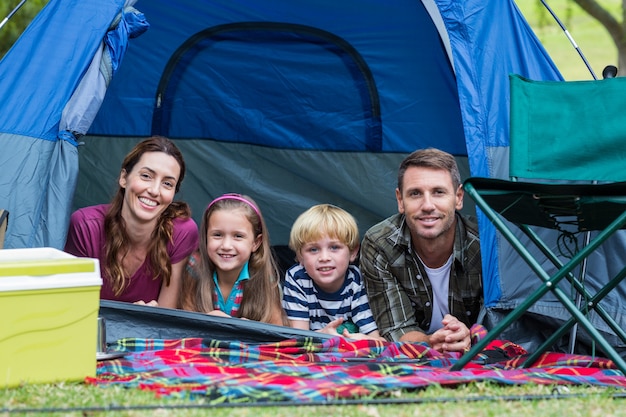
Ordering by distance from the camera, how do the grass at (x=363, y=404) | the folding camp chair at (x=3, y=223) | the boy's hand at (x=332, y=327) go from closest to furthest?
the grass at (x=363, y=404) < the folding camp chair at (x=3, y=223) < the boy's hand at (x=332, y=327)

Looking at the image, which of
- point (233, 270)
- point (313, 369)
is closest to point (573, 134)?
point (313, 369)

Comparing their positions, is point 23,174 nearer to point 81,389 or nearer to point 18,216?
point 18,216

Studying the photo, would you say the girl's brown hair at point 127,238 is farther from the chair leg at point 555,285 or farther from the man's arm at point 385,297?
the chair leg at point 555,285

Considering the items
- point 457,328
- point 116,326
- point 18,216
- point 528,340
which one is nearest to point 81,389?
point 116,326

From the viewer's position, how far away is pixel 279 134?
16.2 feet

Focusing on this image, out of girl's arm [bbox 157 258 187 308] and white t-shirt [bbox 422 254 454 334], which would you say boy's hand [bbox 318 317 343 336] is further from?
girl's arm [bbox 157 258 187 308]

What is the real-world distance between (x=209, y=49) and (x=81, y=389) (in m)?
2.75

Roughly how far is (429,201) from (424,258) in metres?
0.32

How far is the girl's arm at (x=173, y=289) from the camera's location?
3564mm

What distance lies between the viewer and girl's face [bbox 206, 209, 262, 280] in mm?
3521

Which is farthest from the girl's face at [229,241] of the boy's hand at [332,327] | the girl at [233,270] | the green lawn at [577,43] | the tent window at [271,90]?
the green lawn at [577,43]

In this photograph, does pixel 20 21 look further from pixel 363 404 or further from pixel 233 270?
pixel 363 404

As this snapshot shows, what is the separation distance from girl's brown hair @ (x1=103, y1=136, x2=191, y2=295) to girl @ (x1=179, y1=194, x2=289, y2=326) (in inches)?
5.0

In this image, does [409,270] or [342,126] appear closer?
[409,270]
